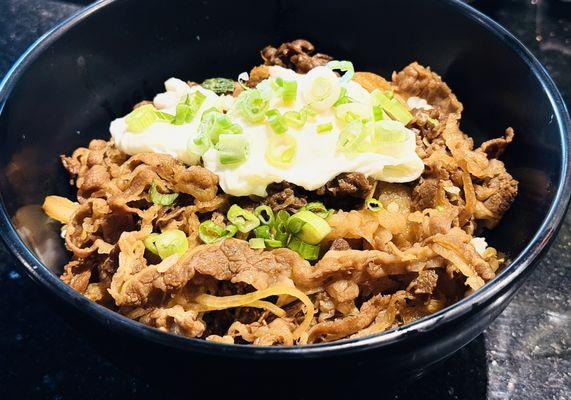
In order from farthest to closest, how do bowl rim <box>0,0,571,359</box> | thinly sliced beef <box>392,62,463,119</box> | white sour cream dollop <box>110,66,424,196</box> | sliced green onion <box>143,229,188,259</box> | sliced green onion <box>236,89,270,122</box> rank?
1. thinly sliced beef <box>392,62,463,119</box>
2. sliced green onion <box>236,89,270,122</box>
3. white sour cream dollop <box>110,66,424,196</box>
4. sliced green onion <box>143,229,188,259</box>
5. bowl rim <box>0,0,571,359</box>

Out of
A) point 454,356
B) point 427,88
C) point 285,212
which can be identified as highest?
point 427,88

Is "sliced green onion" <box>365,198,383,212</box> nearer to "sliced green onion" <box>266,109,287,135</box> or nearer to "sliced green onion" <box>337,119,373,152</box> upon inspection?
"sliced green onion" <box>337,119,373,152</box>

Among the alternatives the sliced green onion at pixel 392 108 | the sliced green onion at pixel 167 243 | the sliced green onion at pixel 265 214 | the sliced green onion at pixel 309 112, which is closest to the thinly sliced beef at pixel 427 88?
the sliced green onion at pixel 392 108

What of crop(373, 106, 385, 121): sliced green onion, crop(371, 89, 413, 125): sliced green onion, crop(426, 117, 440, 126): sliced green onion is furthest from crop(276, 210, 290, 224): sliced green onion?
crop(426, 117, 440, 126): sliced green onion

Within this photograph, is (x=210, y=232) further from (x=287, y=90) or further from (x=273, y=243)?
(x=287, y=90)

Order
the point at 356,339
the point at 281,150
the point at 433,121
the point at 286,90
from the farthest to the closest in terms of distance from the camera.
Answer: the point at 433,121
the point at 286,90
the point at 281,150
the point at 356,339

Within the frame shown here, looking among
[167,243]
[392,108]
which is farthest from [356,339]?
[392,108]

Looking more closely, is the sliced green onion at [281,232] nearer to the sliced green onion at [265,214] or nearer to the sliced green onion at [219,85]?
the sliced green onion at [265,214]
